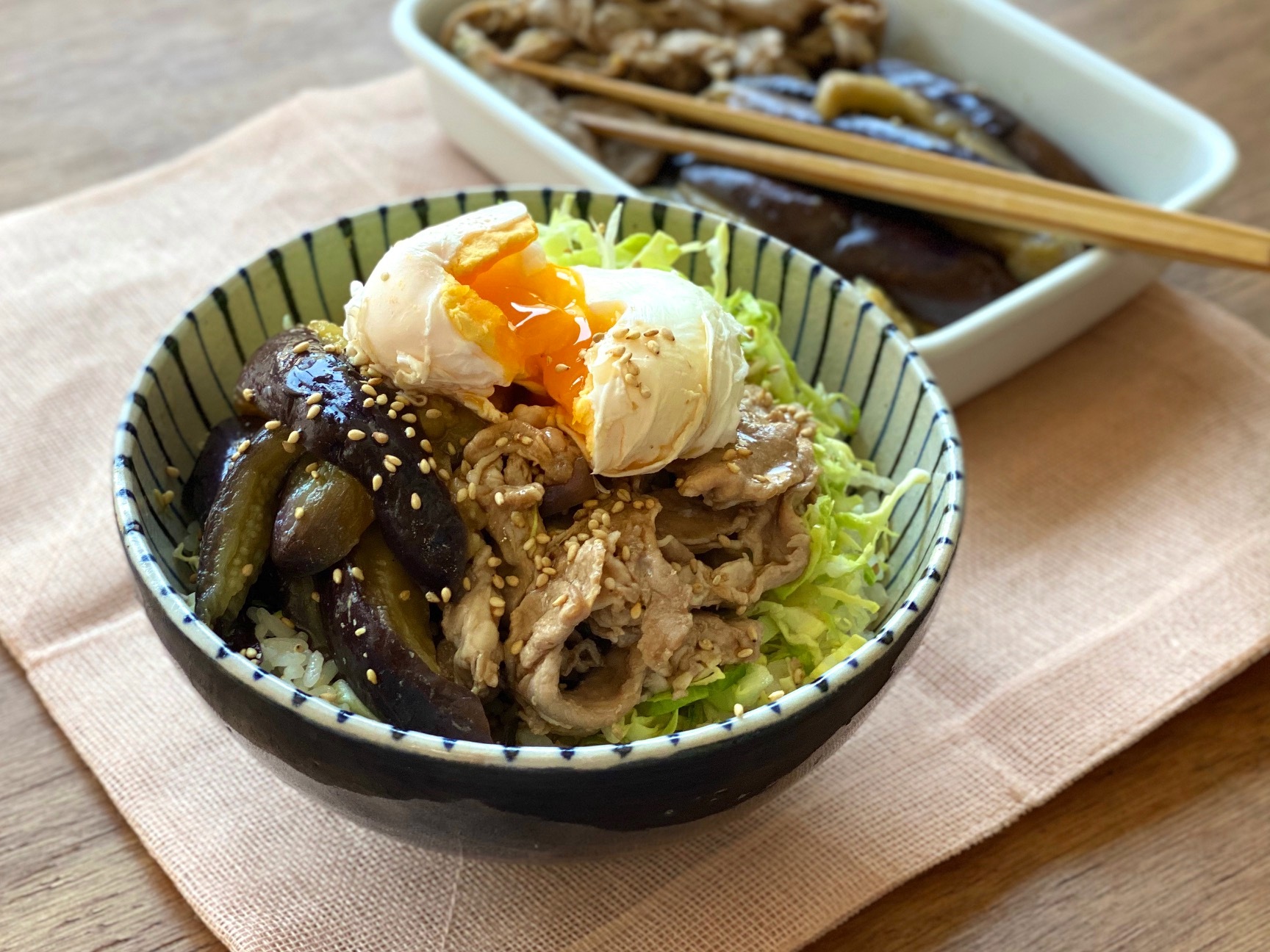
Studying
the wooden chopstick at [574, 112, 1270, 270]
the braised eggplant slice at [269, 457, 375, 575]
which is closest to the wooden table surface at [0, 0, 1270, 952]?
the braised eggplant slice at [269, 457, 375, 575]

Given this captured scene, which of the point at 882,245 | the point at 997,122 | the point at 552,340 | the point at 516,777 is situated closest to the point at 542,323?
the point at 552,340

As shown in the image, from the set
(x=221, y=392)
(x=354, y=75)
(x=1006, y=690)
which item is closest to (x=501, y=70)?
(x=354, y=75)

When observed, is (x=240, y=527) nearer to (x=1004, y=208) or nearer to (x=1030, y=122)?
(x=1004, y=208)

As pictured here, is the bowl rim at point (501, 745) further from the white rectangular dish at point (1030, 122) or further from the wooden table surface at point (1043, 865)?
the white rectangular dish at point (1030, 122)

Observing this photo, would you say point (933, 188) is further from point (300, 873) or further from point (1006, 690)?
point (300, 873)

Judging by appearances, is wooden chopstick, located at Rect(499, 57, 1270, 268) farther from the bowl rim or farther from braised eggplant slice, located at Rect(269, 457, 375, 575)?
braised eggplant slice, located at Rect(269, 457, 375, 575)

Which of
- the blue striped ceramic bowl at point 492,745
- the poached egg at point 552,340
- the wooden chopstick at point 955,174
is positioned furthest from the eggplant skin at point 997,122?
the poached egg at point 552,340

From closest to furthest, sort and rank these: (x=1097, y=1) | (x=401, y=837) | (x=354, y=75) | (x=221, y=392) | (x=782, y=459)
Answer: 1. (x=401, y=837)
2. (x=782, y=459)
3. (x=221, y=392)
4. (x=354, y=75)
5. (x=1097, y=1)
